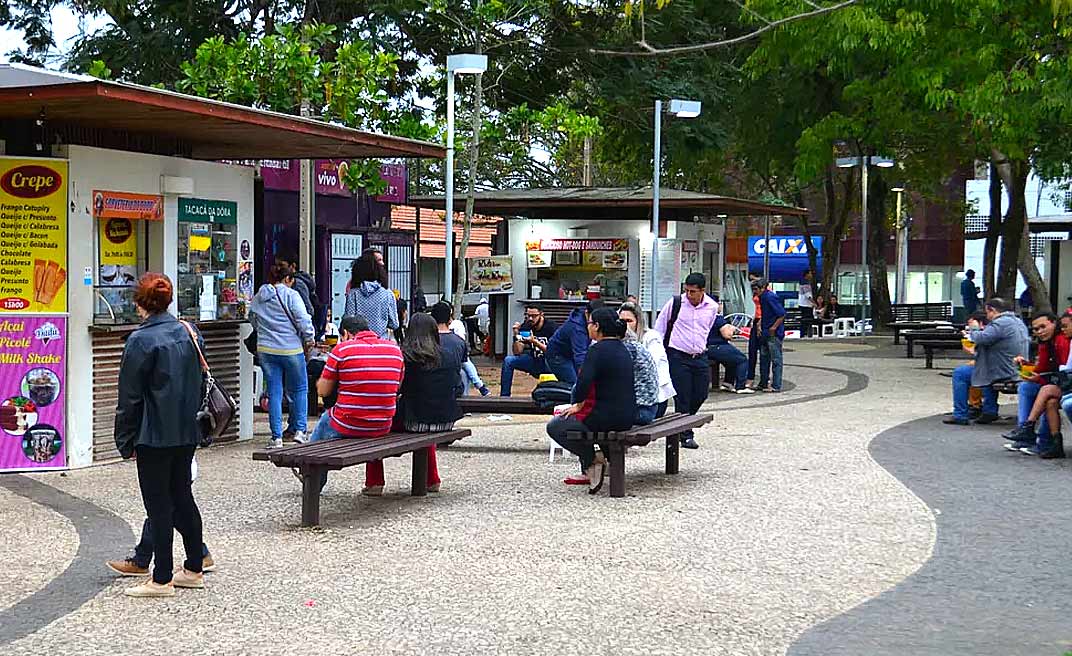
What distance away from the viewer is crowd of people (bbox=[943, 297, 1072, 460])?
12.8 meters

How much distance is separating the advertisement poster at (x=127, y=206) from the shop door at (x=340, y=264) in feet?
28.1

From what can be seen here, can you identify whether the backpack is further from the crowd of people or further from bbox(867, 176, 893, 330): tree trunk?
bbox(867, 176, 893, 330): tree trunk

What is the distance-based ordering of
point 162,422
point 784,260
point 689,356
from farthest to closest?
1. point 784,260
2. point 689,356
3. point 162,422

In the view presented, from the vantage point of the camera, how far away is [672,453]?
460 inches

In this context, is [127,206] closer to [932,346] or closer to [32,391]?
[32,391]

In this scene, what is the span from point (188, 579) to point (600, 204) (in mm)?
18716

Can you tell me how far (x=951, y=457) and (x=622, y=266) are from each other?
13535mm

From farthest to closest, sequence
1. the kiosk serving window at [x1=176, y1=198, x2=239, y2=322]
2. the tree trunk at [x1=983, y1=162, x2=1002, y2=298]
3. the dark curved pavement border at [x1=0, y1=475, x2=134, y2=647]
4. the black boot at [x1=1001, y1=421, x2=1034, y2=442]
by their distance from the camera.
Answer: the tree trunk at [x1=983, y1=162, x2=1002, y2=298]
the black boot at [x1=1001, y1=421, x2=1034, y2=442]
the kiosk serving window at [x1=176, y1=198, x2=239, y2=322]
the dark curved pavement border at [x1=0, y1=475, x2=134, y2=647]

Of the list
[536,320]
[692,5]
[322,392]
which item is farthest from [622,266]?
[322,392]

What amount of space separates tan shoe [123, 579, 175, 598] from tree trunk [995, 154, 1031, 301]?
2500 centimetres

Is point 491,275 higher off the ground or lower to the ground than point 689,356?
higher

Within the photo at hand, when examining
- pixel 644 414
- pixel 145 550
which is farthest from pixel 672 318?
pixel 145 550

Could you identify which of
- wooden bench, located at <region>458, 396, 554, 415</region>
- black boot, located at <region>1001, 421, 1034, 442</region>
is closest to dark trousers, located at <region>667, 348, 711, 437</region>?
wooden bench, located at <region>458, 396, 554, 415</region>

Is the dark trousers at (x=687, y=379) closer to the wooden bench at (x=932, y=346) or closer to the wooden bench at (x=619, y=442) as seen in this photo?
the wooden bench at (x=619, y=442)
